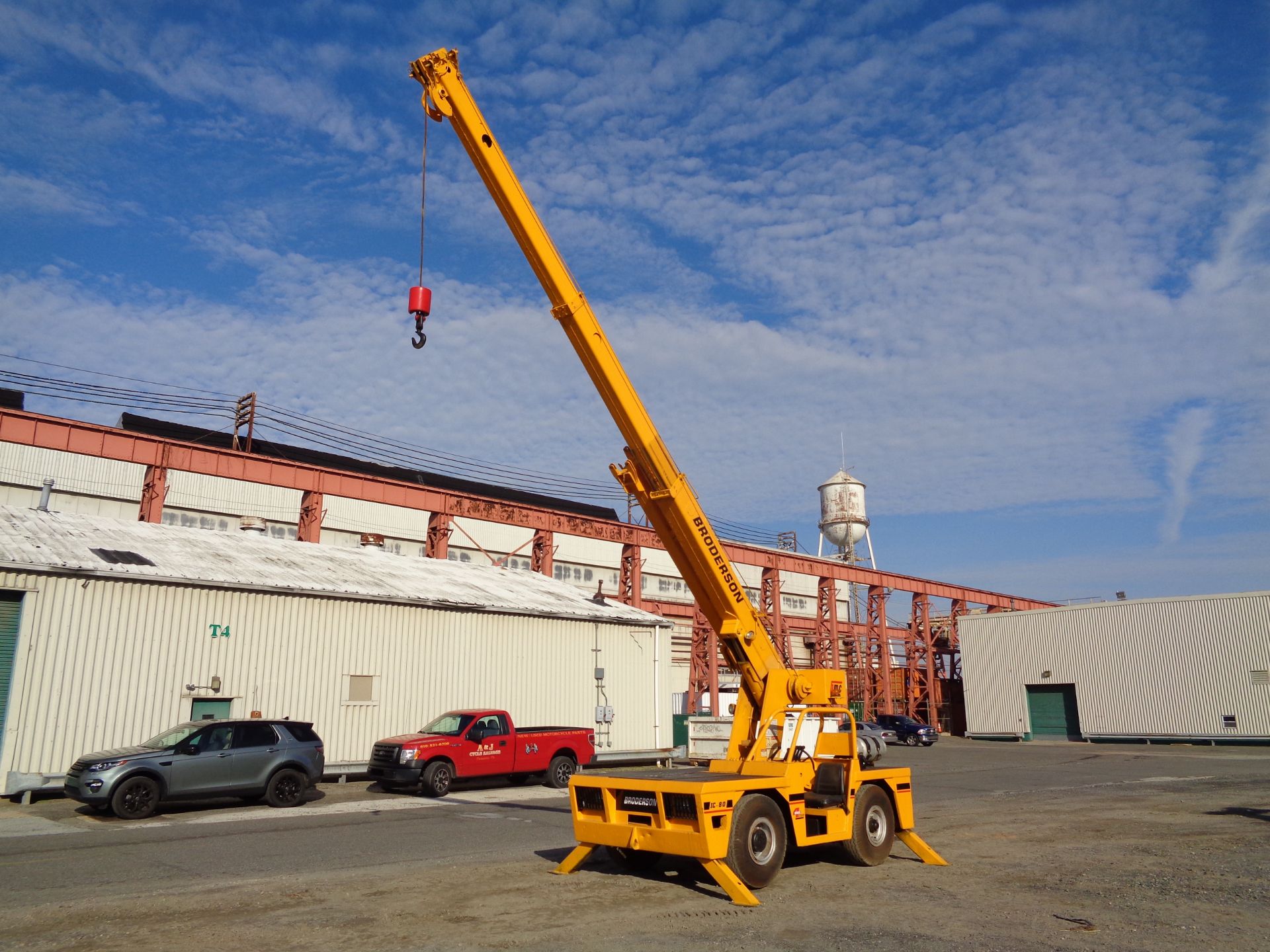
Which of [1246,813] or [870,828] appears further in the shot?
[1246,813]

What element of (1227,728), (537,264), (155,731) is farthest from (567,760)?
(1227,728)

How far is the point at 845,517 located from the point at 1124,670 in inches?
1191

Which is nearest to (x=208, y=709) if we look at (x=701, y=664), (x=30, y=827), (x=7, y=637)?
(x=7, y=637)

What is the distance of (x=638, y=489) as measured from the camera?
13.4 meters

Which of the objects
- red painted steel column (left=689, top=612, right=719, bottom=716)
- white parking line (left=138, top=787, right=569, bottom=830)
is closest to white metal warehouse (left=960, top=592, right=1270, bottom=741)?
red painted steel column (left=689, top=612, right=719, bottom=716)

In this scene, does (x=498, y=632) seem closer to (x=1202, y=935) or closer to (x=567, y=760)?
(x=567, y=760)

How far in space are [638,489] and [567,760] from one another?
11423mm

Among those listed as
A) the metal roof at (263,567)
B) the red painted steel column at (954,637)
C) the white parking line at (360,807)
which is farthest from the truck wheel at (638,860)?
the red painted steel column at (954,637)

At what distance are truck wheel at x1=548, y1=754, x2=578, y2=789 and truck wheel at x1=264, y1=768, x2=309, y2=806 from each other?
608 centimetres

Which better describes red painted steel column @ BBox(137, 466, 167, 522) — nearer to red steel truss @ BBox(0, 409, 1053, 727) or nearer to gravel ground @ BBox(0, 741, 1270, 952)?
red steel truss @ BBox(0, 409, 1053, 727)

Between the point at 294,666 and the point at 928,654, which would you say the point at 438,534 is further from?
the point at 928,654

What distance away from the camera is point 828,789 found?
36.4 feet

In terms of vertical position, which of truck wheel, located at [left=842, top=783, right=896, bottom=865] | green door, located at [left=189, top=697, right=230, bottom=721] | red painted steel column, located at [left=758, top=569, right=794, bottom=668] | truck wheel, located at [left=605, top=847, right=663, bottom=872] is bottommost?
truck wheel, located at [left=605, top=847, right=663, bottom=872]

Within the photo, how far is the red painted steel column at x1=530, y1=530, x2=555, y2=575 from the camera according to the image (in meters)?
38.6
